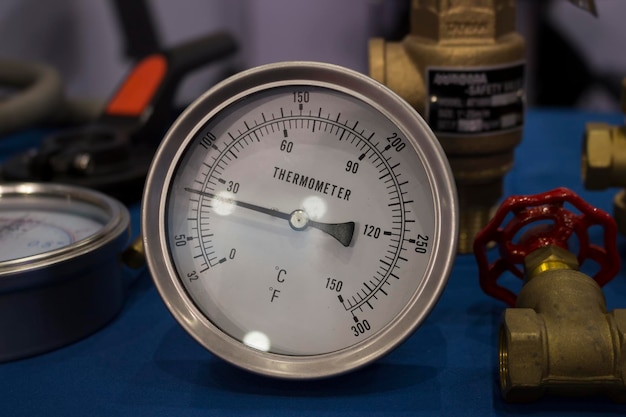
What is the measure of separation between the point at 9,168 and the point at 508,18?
826 mm

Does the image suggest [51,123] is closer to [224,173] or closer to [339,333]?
[224,173]

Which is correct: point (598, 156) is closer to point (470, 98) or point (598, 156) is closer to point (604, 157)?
point (604, 157)

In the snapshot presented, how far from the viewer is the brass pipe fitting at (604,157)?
37.0 inches

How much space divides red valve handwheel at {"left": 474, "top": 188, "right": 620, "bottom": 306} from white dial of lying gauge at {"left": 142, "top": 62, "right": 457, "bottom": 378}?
0.11m

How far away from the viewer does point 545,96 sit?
2.54 meters

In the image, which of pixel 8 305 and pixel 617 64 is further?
pixel 617 64

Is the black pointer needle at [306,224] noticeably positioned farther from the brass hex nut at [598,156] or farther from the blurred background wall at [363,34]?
the blurred background wall at [363,34]

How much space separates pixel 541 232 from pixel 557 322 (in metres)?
0.17

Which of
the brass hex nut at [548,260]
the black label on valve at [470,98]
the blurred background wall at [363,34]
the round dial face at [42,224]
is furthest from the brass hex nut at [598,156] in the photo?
the blurred background wall at [363,34]

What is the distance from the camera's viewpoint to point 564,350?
64cm

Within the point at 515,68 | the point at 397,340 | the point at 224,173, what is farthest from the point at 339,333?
the point at 515,68

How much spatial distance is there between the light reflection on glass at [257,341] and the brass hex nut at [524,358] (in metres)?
0.22

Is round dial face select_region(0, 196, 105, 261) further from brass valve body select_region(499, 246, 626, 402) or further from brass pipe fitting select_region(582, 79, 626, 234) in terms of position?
brass pipe fitting select_region(582, 79, 626, 234)

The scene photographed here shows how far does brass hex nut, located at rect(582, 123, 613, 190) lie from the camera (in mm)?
940
